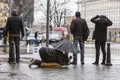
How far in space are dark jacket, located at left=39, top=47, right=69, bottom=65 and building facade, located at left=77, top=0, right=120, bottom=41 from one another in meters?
153

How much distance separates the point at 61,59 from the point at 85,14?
158 meters

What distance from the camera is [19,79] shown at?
12.0 metres

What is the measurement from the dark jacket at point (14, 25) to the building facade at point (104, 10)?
497ft

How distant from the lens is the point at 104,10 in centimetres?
17588

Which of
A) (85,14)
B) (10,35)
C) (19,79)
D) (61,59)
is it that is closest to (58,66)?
(61,59)

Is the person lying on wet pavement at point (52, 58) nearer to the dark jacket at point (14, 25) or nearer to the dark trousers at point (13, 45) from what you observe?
the dark trousers at point (13, 45)

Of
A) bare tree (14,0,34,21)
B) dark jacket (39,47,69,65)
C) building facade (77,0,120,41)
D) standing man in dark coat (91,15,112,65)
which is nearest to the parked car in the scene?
bare tree (14,0,34,21)

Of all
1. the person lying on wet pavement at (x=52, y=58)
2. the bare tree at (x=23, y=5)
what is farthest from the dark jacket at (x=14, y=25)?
the bare tree at (x=23, y=5)

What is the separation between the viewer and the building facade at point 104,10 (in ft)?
570

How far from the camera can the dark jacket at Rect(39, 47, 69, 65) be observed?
54.5 feet

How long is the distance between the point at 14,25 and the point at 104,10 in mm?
158753

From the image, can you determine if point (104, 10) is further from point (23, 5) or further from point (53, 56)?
point (53, 56)

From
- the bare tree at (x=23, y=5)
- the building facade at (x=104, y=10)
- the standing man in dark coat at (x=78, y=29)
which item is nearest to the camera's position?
the standing man in dark coat at (x=78, y=29)

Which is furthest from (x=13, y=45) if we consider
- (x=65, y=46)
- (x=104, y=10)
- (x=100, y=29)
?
(x=104, y=10)
